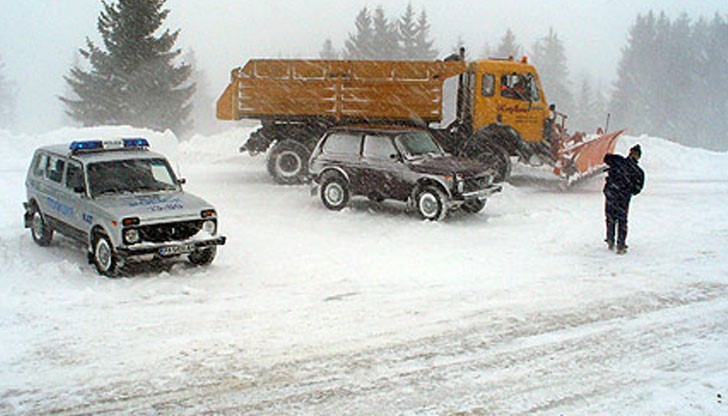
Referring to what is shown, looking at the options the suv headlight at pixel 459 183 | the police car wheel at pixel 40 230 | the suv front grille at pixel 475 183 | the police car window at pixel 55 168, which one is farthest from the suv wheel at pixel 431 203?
the police car wheel at pixel 40 230

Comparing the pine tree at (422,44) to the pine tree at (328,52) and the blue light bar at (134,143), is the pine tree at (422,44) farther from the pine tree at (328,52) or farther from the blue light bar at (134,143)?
the blue light bar at (134,143)

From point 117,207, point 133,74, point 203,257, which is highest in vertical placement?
point 133,74

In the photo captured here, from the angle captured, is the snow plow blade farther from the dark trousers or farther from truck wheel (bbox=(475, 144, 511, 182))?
the dark trousers

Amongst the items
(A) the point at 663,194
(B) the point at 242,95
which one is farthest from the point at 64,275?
A: (A) the point at 663,194

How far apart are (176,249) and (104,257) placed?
1.00m

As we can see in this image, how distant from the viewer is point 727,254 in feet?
33.4

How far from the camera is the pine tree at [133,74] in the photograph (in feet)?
111

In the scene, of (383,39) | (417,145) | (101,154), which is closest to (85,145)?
(101,154)

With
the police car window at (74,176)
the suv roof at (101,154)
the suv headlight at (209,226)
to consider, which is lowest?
the suv headlight at (209,226)

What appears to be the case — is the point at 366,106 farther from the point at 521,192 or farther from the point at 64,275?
the point at 64,275

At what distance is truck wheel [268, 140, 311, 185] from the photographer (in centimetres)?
1739

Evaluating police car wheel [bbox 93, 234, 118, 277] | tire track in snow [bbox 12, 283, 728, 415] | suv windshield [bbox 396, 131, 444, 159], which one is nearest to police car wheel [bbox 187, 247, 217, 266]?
police car wheel [bbox 93, 234, 118, 277]

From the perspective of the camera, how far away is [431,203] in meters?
12.6

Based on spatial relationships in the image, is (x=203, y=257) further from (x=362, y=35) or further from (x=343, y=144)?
(x=362, y=35)
